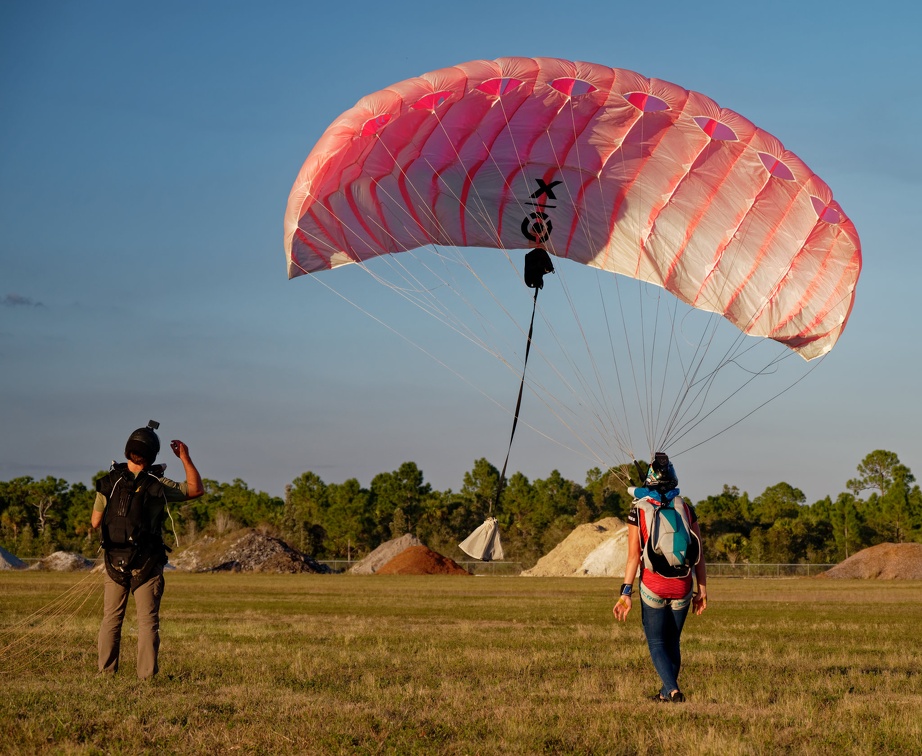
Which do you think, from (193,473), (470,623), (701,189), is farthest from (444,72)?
(470,623)

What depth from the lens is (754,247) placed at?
12539 millimetres

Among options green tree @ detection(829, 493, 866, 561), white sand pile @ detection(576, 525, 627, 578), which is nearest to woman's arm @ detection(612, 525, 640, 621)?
white sand pile @ detection(576, 525, 627, 578)

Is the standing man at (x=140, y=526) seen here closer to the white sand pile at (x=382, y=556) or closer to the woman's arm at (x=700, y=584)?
the woman's arm at (x=700, y=584)

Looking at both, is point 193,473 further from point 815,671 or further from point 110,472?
point 815,671

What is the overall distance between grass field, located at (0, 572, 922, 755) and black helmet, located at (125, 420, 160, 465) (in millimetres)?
1495

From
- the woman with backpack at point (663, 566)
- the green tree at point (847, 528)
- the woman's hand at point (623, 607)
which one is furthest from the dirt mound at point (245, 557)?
the woman with backpack at point (663, 566)

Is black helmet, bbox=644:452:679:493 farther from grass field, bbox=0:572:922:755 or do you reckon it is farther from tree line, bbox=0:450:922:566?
tree line, bbox=0:450:922:566

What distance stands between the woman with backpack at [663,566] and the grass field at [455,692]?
42cm

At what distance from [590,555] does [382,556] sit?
1166 centimetres

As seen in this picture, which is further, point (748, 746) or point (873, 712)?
point (873, 712)

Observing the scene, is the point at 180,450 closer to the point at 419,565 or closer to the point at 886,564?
the point at 886,564

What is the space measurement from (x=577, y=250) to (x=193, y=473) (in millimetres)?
7376

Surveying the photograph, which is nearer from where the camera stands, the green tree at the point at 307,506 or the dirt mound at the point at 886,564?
the dirt mound at the point at 886,564

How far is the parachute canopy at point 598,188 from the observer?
11.8m
